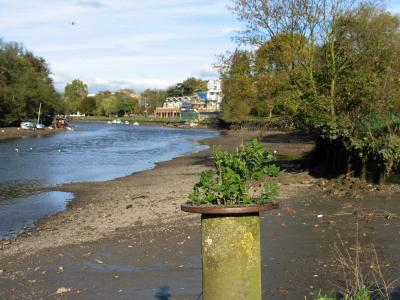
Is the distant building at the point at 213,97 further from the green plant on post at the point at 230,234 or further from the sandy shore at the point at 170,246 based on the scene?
the green plant on post at the point at 230,234

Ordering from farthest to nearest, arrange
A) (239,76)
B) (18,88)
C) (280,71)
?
(18,88)
(239,76)
(280,71)

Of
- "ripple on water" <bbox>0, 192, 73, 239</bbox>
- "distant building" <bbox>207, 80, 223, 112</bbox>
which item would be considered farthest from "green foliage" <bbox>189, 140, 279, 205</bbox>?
"distant building" <bbox>207, 80, 223, 112</bbox>

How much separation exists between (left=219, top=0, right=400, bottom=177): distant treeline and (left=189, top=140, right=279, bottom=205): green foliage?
50.7 feet

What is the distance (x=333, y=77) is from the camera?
79.5ft

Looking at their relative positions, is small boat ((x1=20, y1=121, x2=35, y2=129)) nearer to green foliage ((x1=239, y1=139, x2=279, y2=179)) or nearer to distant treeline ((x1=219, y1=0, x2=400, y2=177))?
distant treeline ((x1=219, y1=0, x2=400, y2=177))

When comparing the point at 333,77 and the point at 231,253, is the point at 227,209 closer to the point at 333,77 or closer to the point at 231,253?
the point at 231,253

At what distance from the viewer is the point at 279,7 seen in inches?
1030

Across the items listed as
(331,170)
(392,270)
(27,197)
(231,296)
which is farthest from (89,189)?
(231,296)

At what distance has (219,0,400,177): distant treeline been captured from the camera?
850 inches

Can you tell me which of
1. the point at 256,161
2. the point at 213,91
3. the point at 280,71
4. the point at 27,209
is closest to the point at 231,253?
the point at 256,161

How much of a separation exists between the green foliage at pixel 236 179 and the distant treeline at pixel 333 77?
50.7ft

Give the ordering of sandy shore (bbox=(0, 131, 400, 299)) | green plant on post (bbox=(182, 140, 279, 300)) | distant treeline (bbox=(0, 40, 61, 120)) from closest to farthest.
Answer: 1. green plant on post (bbox=(182, 140, 279, 300))
2. sandy shore (bbox=(0, 131, 400, 299))
3. distant treeline (bbox=(0, 40, 61, 120))

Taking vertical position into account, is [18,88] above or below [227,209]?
above

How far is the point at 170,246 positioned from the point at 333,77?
15.0 m
